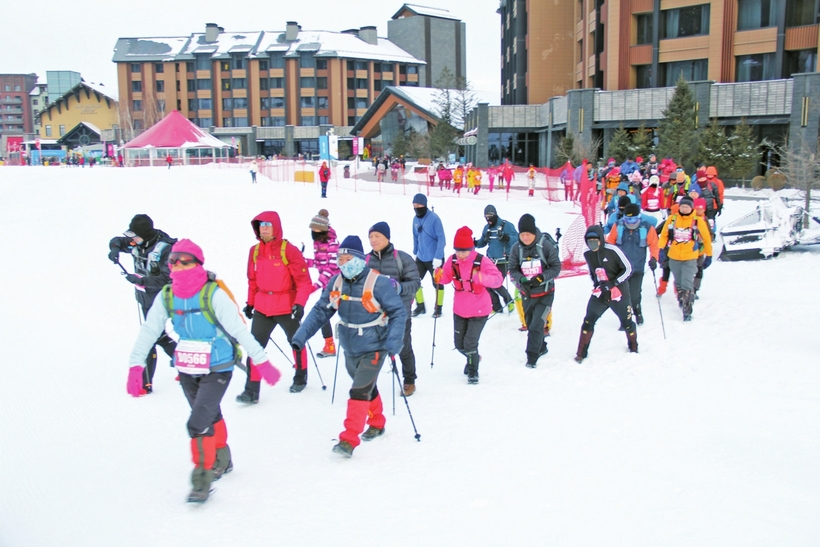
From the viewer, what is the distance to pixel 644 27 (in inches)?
1507

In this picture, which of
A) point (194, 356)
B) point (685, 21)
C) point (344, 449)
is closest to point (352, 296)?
point (344, 449)

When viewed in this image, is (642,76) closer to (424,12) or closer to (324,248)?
(324,248)

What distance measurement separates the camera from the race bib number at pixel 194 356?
4559 mm

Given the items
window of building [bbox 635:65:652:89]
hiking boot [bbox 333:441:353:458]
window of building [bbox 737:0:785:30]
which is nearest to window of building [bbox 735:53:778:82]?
window of building [bbox 737:0:785:30]

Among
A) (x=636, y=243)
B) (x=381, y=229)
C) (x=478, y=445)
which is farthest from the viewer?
(x=636, y=243)

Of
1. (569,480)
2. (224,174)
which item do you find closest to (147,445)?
(569,480)

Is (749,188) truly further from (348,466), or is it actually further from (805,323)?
(348,466)

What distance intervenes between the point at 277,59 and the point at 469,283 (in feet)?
256

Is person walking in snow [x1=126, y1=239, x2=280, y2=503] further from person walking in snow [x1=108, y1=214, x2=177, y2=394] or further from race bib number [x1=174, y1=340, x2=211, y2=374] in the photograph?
person walking in snow [x1=108, y1=214, x2=177, y2=394]

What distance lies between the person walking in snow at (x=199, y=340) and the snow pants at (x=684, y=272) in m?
6.46

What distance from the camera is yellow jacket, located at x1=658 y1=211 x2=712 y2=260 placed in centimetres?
920

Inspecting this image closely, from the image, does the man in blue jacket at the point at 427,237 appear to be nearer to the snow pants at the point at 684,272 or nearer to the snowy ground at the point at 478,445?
the snowy ground at the point at 478,445

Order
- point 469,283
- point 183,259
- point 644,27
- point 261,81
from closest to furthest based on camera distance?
point 183,259 < point 469,283 < point 644,27 < point 261,81

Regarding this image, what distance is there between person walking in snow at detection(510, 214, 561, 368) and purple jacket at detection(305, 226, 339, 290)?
196cm
